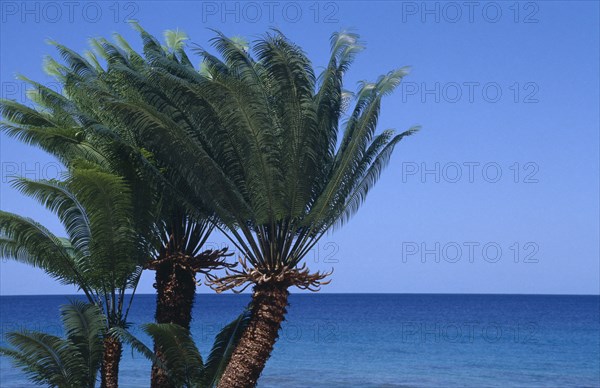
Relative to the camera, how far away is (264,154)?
50.9ft

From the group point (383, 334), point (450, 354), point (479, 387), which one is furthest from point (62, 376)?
point (383, 334)

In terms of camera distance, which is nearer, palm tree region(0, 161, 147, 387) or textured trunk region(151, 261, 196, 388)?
palm tree region(0, 161, 147, 387)

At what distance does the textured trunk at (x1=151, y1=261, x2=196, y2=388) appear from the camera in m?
17.9

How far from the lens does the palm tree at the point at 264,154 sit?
1544cm

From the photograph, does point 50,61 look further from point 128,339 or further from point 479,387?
point 479,387

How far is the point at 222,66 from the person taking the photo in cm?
1611

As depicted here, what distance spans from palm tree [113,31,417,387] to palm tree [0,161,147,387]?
4.18 feet

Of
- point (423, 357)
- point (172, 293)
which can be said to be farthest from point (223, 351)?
point (423, 357)

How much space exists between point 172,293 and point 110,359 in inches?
74.6

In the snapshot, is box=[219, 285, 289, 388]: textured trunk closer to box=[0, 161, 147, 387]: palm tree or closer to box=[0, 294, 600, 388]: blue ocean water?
box=[0, 161, 147, 387]: palm tree

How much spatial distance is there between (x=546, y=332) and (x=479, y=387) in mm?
30989

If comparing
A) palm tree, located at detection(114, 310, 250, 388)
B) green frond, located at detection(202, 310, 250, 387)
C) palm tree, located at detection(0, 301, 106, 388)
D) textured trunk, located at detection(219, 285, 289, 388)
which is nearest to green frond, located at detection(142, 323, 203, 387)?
palm tree, located at detection(114, 310, 250, 388)

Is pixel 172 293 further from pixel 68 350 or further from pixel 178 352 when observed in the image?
pixel 68 350

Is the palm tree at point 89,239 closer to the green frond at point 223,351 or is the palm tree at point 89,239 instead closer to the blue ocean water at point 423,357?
the green frond at point 223,351
